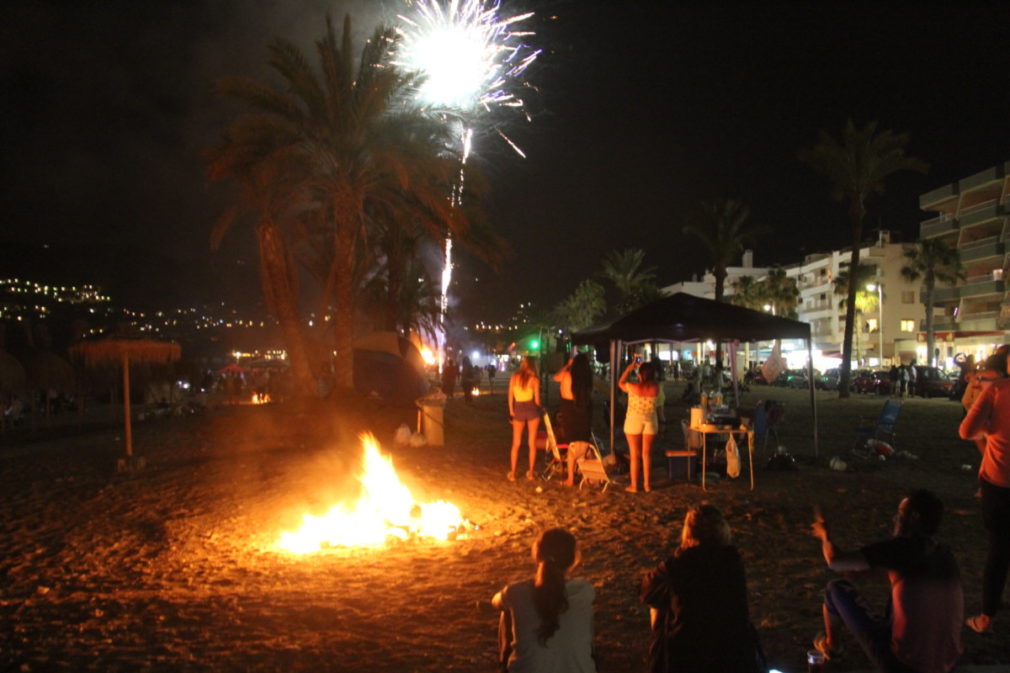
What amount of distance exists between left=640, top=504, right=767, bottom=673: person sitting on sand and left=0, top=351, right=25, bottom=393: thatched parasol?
2158 cm

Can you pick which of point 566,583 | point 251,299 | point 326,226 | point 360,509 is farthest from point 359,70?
point 251,299

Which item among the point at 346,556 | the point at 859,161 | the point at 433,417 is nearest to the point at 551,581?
the point at 346,556

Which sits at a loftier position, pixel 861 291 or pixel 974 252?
pixel 974 252

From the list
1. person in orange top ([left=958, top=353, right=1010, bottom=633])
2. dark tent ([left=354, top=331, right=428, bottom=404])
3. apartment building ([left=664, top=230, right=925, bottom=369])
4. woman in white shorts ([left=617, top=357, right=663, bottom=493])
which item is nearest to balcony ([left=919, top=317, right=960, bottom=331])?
apartment building ([left=664, top=230, right=925, bottom=369])

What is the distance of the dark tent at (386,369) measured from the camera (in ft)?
71.9

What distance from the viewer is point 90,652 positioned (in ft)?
14.9

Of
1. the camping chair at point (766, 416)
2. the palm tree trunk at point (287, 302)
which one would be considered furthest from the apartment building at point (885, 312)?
the palm tree trunk at point (287, 302)

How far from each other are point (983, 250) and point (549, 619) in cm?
5934

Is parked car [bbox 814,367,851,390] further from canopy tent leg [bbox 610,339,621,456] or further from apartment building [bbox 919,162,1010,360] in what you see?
canopy tent leg [bbox 610,339,621,456]

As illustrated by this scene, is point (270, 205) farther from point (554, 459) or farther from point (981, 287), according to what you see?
point (981, 287)

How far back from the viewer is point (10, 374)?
19969 mm

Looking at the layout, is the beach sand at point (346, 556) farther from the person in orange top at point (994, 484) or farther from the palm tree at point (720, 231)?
the palm tree at point (720, 231)

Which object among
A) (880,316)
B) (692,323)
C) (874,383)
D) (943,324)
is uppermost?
(880,316)

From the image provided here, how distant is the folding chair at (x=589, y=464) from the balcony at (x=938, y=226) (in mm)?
56721
